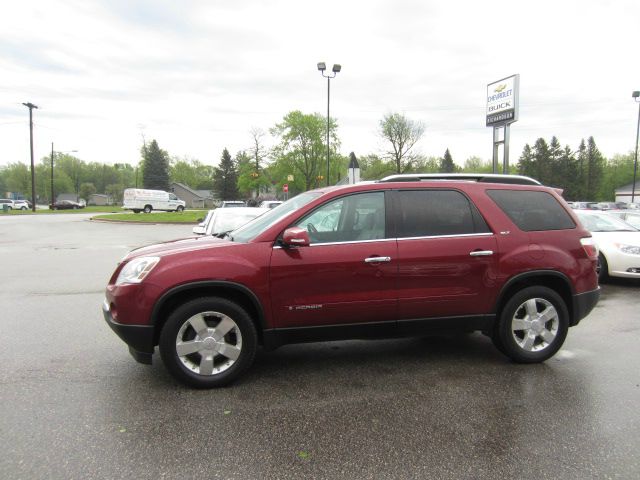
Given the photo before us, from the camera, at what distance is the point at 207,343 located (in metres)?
3.76

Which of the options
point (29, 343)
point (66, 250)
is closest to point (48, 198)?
point (66, 250)

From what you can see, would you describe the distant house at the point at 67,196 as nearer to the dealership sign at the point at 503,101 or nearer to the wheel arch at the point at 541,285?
the dealership sign at the point at 503,101

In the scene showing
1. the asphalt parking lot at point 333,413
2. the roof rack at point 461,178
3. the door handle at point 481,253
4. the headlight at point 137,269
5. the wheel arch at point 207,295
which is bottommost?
the asphalt parking lot at point 333,413

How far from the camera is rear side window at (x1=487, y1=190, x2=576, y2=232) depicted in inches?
174

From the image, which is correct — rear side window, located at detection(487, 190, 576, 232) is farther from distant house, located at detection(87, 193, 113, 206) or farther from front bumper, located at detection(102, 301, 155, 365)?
distant house, located at detection(87, 193, 113, 206)

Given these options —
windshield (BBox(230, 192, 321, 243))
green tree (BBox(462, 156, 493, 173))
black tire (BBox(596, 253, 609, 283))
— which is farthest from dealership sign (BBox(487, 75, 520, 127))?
green tree (BBox(462, 156, 493, 173))

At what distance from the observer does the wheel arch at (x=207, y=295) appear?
3676mm

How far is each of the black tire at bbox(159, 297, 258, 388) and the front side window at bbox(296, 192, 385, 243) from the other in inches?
38.4

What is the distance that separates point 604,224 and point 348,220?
25.4 ft

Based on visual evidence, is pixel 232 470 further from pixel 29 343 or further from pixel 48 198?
pixel 48 198

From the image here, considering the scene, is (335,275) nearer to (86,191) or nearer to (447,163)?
(447,163)

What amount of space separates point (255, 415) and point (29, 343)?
3.24 m

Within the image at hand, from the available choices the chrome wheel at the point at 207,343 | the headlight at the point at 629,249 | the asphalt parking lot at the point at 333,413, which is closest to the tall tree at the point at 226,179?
the headlight at the point at 629,249

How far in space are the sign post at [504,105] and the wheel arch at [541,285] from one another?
40.5 ft
